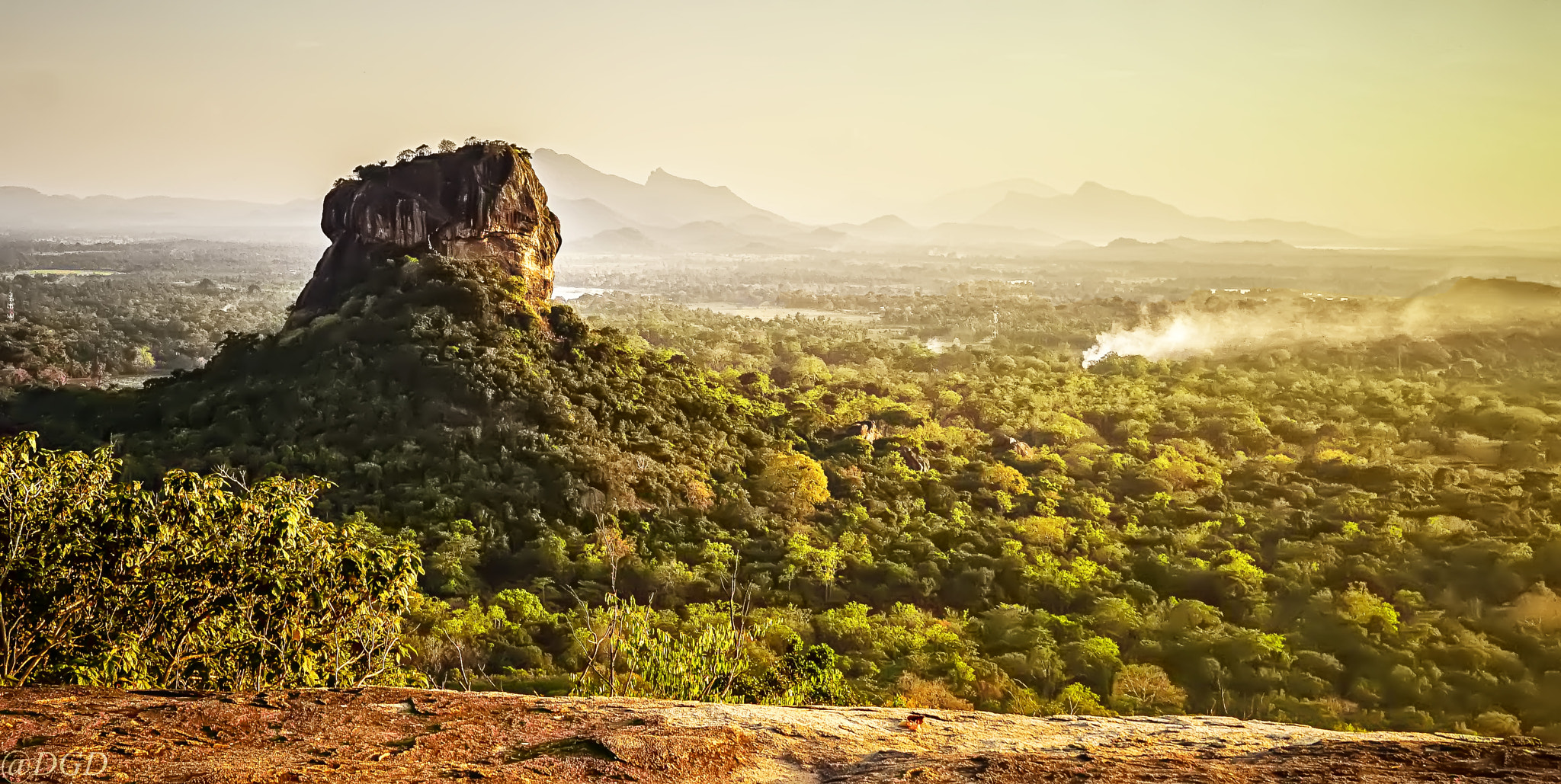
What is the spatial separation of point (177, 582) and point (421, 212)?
29.0 meters

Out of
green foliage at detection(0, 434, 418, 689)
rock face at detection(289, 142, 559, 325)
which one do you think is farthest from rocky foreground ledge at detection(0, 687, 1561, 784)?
rock face at detection(289, 142, 559, 325)

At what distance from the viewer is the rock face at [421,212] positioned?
36344 mm

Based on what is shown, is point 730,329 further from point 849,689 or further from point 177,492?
point 177,492

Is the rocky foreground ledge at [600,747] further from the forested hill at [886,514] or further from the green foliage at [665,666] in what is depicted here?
the forested hill at [886,514]

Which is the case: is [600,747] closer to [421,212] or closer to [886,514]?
[886,514]

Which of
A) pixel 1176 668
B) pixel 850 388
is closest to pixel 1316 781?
pixel 1176 668

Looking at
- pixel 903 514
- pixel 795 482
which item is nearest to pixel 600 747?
pixel 903 514

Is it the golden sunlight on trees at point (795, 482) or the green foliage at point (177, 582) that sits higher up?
the green foliage at point (177, 582)

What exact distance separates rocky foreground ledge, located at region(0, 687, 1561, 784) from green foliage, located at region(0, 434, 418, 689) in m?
1.04

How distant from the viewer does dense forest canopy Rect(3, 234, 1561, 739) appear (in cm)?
2094

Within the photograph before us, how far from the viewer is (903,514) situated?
31500 mm

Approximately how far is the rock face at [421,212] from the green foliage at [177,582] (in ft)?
90.1

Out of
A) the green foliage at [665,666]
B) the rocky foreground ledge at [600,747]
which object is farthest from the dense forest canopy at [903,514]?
the rocky foreground ledge at [600,747]

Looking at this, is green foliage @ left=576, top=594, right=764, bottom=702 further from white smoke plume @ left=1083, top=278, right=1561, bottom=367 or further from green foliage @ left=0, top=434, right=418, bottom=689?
white smoke plume @ left=1083, top=278, right=1561, bottom=367
